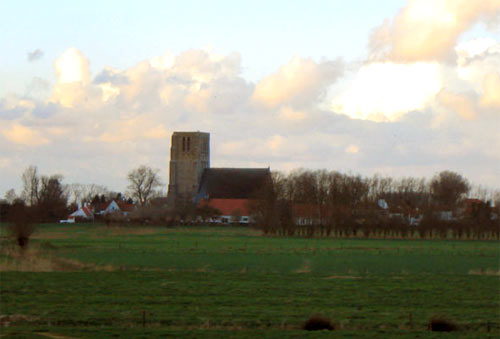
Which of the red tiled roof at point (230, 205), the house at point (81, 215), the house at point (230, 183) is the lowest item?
the house at point (81, 215)

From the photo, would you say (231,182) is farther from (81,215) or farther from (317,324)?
(317,324)

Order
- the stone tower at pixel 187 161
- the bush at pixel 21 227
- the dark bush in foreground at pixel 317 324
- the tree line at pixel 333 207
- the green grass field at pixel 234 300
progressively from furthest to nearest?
the stone tower at pixel 187 161
the tree line at pixel 333 207
the bush at pixel 21 227
the dark bush in foreground at pixel 317 324
the green grass field at pixel 234 300

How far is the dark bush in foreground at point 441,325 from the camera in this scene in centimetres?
1775

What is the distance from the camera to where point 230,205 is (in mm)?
134375

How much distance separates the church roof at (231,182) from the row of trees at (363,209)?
24.0 m

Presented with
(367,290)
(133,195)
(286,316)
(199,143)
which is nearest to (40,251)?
(367,290)

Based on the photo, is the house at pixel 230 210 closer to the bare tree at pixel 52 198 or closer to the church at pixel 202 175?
the church at pixel 202 175

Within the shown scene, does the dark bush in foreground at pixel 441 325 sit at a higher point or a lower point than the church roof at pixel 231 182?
lower

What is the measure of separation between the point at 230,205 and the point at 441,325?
11680 cm

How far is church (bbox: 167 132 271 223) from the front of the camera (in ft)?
479

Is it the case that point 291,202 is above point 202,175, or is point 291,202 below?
below

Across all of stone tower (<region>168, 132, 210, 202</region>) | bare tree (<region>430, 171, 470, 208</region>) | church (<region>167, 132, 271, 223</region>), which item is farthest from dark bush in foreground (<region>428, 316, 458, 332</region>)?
stone tower (<region>168, 132, 210, 202</region>)

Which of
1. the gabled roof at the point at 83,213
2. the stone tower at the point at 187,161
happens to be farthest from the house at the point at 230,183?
the gabled roof at the point at 83,213

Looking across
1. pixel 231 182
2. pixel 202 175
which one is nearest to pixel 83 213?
pixel 202 175
